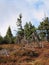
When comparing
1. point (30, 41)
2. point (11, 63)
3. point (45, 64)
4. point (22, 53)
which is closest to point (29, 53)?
point (22, 53)

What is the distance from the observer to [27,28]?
205ft

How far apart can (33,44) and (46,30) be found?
19169 mm

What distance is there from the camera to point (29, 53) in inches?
1083

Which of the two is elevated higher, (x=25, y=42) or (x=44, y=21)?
(x=44, y=21)

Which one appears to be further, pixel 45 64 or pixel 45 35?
pixel 45 35

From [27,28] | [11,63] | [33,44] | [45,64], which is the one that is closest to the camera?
[45,64]

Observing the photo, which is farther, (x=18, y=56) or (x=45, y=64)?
(x=18, y=56)

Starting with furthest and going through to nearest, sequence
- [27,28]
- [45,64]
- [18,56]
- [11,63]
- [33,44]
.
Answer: [27,28] < [33,44] < [18,56] < [11,63] < [45,64]

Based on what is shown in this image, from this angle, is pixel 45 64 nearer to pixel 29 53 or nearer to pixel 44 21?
pixel 29 53

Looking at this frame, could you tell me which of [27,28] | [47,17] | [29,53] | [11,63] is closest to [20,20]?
[27,28]

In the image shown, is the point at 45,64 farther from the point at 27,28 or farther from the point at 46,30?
the point at 27,28

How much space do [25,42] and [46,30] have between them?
1721 cm

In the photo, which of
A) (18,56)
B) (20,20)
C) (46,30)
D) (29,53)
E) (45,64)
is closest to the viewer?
(45,64)

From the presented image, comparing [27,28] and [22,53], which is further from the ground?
[27,28]
